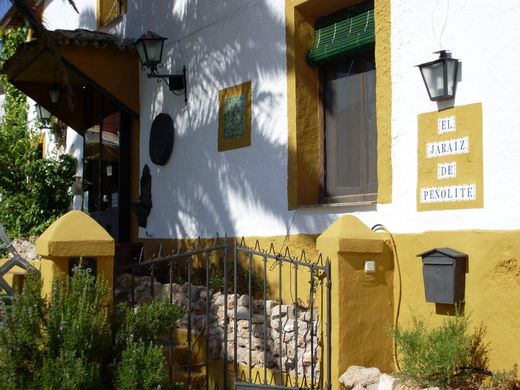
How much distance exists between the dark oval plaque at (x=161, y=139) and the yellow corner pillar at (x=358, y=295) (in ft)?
14.1

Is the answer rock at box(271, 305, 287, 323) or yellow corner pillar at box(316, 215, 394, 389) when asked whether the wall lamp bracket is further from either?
yellow corner pillar at box(316, 215, 394, 389)

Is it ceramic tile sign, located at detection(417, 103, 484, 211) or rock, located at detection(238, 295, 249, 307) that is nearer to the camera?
ceramic tile sign, located at detection(417, 103, 484, 211)

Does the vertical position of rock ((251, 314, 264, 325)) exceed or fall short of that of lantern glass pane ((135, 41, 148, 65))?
it falls short

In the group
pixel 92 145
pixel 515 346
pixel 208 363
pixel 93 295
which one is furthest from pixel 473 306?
pixel 92 145

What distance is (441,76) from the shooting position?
6.15 metres

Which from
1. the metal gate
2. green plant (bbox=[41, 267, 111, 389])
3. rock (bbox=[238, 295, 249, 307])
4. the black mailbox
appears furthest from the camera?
rock (bbox=[238, 295, 249, 307])

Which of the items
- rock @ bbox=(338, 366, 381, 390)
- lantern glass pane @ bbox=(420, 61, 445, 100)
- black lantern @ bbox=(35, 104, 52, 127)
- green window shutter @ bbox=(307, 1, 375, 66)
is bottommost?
rock @ bbox=(338, 366, 381, 390)

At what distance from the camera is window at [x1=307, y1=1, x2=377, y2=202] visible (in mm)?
7410

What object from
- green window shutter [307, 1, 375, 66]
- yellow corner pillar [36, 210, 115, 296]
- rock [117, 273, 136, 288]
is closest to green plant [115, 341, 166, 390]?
yellow corner pillar [36, 210, 115, 296]

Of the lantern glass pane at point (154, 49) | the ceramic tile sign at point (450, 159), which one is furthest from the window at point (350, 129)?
the lantern glass pane at point (154, 49)

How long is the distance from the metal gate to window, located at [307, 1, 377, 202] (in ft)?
2.93

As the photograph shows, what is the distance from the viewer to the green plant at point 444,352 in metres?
5.47

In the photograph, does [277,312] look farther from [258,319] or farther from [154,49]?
[154,49]

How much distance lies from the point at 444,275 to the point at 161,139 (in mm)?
5381
